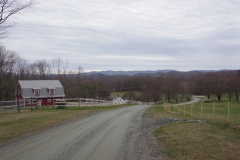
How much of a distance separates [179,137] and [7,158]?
20.6 ft

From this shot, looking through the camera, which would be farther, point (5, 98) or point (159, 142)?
point (5, 98)

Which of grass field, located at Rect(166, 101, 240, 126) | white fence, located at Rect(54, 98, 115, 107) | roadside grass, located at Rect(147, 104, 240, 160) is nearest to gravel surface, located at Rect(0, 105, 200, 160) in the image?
roadside grass, located at Rect(147, 104, 240, 160)

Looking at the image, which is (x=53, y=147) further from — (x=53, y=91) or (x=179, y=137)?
(x=53, y=91)

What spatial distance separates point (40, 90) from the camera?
6500 centimetres

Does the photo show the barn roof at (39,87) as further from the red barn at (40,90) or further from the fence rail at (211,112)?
the fence rail at (211,112)

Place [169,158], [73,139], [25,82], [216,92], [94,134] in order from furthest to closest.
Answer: [216,92], [25,82], [94,134], [73,139], [169,158]

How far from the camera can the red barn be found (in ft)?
207

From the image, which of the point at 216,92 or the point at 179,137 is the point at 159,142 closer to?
the point at 179,137

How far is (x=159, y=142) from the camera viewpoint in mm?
11352

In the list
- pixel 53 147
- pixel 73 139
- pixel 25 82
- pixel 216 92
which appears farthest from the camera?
pixel 216 92

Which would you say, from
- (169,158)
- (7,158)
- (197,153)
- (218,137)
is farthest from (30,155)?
(218,137)

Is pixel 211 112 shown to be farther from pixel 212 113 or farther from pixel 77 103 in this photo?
pixel 77 103

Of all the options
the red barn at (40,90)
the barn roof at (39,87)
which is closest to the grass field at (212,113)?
the red barn at (40,90)

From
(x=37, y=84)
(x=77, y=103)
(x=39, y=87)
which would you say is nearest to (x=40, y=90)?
(x=39, y=87)
